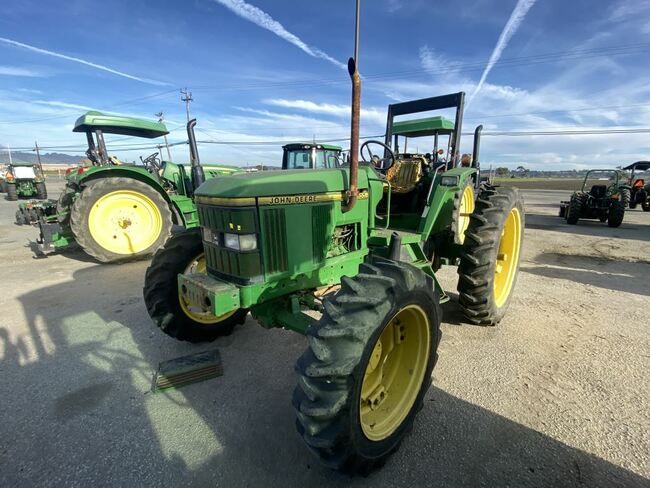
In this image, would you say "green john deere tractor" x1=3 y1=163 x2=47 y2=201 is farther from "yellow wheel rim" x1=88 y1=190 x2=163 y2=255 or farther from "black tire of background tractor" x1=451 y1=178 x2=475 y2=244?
"black tire of background tractor" x1=451 y1=178 x2=475 y2=244

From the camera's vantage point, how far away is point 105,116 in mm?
7000

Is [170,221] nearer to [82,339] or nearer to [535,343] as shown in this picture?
[82,339]

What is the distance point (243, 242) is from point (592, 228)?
39.7 feet

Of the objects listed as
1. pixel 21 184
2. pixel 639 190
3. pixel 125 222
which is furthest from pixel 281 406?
pixel 21 184

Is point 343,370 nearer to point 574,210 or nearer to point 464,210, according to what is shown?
point 464,210

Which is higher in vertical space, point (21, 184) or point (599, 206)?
point (21, 184)

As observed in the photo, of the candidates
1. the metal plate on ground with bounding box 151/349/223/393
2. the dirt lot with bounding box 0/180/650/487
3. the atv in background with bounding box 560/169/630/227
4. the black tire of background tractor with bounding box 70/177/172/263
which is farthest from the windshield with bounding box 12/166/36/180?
the atv in background with bounding box 560/169/630/227

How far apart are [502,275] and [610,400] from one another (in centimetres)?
194

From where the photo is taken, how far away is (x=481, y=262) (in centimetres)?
327

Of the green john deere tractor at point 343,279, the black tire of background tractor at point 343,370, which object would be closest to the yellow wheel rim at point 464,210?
the green john deere tractor at point 343,279

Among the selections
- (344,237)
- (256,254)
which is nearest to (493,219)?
(344,237)

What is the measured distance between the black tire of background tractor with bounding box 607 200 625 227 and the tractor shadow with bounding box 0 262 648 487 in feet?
38.1

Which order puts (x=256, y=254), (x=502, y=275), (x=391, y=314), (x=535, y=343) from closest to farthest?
1. (x=391, y=314)
2. (x=256, y=254)
3. (x=535, y=343)
4. (x=502, y=275)

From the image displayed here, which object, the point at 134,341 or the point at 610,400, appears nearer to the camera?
the point at 610,400
